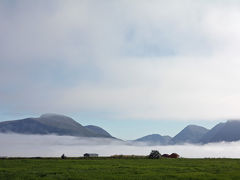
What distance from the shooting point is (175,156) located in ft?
412

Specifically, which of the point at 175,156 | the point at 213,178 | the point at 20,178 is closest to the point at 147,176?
the point at 213,178

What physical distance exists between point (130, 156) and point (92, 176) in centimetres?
6364

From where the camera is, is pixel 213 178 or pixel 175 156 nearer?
pixel 213 178

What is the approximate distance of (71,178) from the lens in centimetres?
4988

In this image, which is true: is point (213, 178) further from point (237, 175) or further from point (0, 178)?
point (0, 178)

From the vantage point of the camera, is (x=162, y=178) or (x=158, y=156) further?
(x=158, y=156)

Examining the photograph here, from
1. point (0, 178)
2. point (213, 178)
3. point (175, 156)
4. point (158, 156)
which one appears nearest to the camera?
point (0, 178)

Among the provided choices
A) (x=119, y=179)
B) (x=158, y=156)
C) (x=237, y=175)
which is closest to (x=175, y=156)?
(x=158, y=156)

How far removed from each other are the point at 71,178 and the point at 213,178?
2030 centimetres

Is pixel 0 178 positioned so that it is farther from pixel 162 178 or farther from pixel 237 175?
pixel 237 175

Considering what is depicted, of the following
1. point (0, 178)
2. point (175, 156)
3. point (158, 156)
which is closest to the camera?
point (0, 178)

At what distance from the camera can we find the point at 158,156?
4510 inches

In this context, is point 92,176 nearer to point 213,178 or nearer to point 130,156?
point 213,178

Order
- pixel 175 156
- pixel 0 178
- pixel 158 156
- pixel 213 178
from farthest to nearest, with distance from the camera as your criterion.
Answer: pixel 175 156
pixel 158 156
pixel 213 178
pixel 0 178
